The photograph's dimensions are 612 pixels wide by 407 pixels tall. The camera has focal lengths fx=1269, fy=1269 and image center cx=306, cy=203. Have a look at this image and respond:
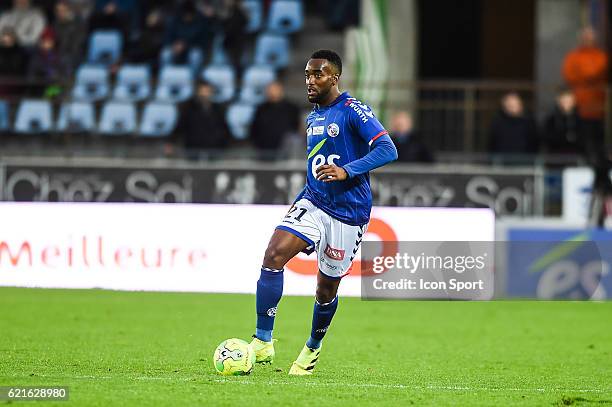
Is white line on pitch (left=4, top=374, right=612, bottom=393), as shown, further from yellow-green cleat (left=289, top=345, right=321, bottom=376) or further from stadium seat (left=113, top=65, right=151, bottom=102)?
stadium seat (left=113, top=65, right=151, bottom=102)

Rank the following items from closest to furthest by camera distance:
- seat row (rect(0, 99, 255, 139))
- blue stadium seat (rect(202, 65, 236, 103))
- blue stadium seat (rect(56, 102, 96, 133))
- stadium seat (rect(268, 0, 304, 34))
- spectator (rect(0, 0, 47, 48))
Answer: blue stadium seat (rect(56, 102, 96, 133)), seat row (rect(0, 99, 255, 139)), blue stadium seat (rect(202, 65, 236, 103)), stadium seat (rect(268, 0, 304, 34)), spectator (rect(0, 0, 47, 48))

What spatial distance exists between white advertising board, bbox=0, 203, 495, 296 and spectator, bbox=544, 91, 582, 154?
4537 mm

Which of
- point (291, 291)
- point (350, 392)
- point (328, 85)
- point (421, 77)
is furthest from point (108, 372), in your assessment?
point (421, 77)

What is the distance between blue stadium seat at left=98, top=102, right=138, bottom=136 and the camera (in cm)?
2009

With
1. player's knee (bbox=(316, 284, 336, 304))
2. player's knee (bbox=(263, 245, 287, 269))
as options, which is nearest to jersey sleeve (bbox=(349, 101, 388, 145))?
player's knee (bbox=(263, 245, 287, 269))

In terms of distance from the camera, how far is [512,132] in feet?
60.2

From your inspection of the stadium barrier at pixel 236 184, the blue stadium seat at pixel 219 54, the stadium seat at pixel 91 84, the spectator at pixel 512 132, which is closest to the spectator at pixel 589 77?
the spectator at pixel 512 132

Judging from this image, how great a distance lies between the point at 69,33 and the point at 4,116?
2.34 meters

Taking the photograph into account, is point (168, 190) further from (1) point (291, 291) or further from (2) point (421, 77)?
(2) point (421, 77)

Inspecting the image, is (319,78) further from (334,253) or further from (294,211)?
(334,253)

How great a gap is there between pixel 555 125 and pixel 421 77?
7.07 metres

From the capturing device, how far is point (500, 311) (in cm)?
1467

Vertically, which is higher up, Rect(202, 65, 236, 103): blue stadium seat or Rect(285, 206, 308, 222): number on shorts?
Rect(202, 65, 236, 103): blue stadium seat

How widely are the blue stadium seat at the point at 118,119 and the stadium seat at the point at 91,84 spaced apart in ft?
0.89
